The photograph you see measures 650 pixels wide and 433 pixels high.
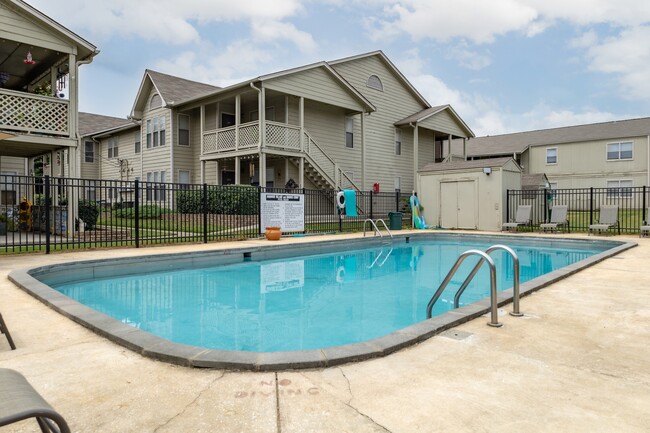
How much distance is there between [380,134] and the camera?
2469 cm

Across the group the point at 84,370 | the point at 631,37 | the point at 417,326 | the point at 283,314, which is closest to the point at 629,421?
the point at 417,326

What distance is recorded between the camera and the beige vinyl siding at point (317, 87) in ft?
59.6

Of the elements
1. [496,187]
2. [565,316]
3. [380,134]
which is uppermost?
[380,134]

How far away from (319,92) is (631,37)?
1602cm

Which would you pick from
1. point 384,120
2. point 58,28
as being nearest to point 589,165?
point 384,120

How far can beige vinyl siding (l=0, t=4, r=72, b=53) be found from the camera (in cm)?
1235

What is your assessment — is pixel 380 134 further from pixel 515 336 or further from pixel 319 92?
pixel 515 336

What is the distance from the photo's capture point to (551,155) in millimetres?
32062

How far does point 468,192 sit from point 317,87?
8.47 metres

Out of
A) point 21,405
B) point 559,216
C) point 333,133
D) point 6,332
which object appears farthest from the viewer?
point 333,133

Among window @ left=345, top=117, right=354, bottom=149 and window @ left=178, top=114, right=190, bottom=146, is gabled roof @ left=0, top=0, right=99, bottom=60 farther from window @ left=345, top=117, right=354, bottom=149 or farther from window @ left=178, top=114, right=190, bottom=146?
window @ left=345, top=117, right=354, bottom=149

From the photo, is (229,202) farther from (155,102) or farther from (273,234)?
(155,102)

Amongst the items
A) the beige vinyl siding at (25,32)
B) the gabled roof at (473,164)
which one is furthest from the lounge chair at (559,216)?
the beige vinyl siding at (25,32)

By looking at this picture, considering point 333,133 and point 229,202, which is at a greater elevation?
point 333,133
